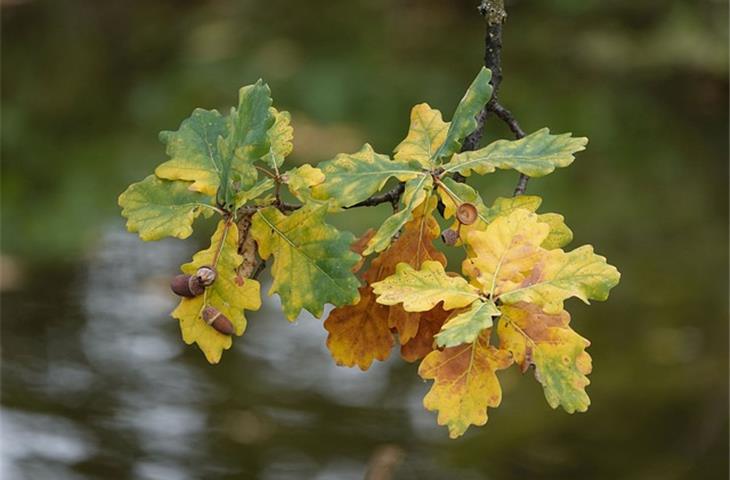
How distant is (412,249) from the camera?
0.83m

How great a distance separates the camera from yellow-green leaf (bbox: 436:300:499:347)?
700mm

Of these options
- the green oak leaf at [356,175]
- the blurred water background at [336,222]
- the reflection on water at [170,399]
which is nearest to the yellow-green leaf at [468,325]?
the green oak leaf at [356,175]

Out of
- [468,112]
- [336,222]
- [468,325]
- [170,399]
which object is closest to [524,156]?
[468,112]

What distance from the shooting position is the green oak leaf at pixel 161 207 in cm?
82

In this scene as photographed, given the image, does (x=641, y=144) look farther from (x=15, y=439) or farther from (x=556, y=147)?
(x=556, y=147)

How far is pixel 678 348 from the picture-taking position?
3.29 m

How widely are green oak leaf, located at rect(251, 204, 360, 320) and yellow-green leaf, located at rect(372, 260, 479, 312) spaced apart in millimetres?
30

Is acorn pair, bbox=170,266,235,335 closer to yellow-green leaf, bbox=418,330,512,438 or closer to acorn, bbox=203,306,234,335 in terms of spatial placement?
acorn, bbox=203,306,234,335

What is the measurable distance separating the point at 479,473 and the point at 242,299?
1994mm

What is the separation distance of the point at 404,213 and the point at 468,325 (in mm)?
86

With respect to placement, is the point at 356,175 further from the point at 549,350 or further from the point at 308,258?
the point at 549,350

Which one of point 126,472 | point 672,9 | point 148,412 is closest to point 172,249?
point 148,412

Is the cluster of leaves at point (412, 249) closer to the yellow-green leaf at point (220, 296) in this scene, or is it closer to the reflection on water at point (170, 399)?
the yellow-green leaf at point (220, 296)

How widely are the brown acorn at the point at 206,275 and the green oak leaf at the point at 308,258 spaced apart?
0.04 meters
